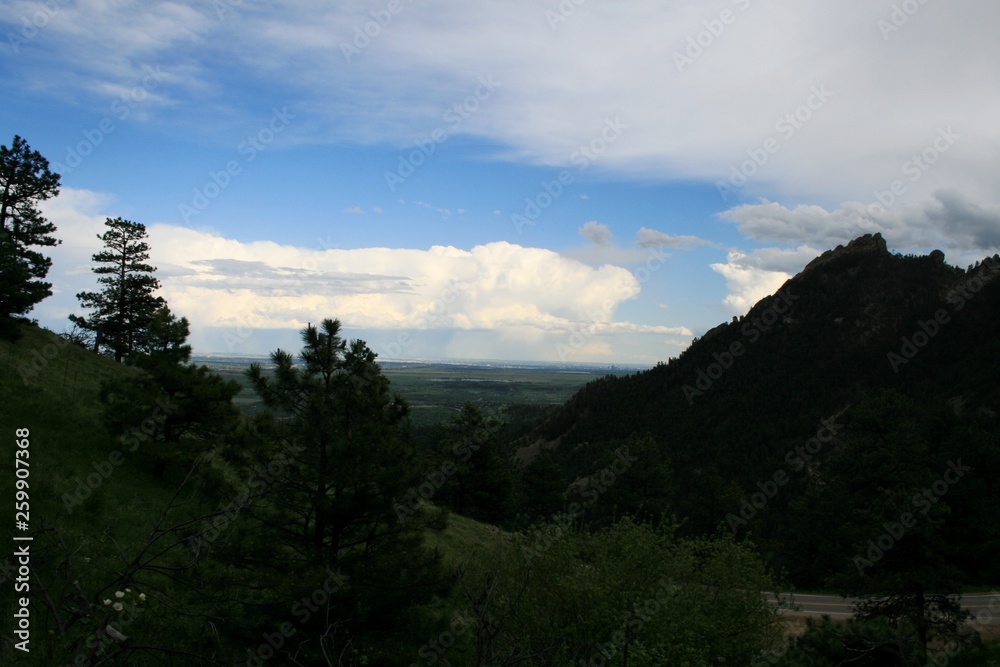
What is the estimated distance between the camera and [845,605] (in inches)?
1031

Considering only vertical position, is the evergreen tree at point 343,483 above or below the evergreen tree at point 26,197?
below

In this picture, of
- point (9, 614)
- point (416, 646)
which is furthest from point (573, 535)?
point (9, 614)

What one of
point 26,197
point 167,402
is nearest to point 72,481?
point 167,402

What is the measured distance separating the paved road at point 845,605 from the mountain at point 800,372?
131 feet

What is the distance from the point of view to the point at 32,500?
1252cm

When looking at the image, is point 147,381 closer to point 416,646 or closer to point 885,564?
point 416,646

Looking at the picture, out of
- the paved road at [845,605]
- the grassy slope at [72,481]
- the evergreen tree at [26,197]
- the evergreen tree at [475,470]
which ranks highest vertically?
the evergreen tree at [26,197]

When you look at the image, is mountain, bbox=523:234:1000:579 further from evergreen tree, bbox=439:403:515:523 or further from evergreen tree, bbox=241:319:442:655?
evergreen tree, bbox=241:319:442:655

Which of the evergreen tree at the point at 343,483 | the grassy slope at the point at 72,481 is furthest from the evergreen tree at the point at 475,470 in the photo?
the evergreen tree at the point at 343,483

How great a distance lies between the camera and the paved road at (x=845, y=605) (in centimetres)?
2370

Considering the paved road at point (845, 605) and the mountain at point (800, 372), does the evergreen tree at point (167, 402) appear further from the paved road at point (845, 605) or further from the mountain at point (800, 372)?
the mountain at point (800, 372)

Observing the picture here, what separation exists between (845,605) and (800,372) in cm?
8618

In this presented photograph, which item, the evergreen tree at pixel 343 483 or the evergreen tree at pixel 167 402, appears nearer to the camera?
the evergreen tree at pixel 343 483

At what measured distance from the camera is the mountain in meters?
80.0
